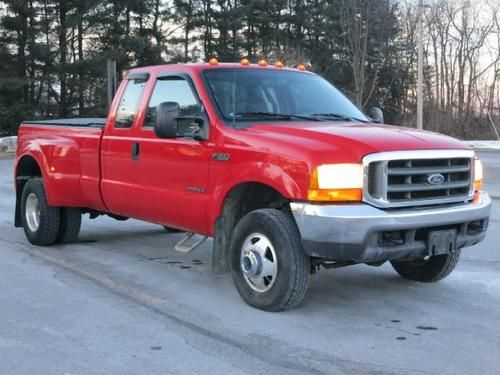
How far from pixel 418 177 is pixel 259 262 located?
1409 millimetres

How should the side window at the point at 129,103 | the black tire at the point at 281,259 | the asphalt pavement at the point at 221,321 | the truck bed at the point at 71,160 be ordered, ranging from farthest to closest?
the truck bed at the point at 71,160, the side window at the point at 129,103, the black tire at the point at 281,259, the asphalt pavement at the point at 221,321

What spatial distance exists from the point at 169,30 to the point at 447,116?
70.4 feet

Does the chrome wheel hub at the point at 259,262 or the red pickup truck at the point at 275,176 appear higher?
the red pickup truck at the point at 275,176

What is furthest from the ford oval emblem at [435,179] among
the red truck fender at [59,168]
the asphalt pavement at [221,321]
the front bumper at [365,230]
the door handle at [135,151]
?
the red truck fender at [59,168]

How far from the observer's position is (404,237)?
495 centimetres

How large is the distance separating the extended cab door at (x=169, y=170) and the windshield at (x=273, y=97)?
0.24 meters

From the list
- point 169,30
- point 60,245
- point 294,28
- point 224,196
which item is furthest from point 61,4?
point 224,196

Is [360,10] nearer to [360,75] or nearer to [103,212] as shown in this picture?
[360,75]

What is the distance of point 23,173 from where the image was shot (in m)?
8.77

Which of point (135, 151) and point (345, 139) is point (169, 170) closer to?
point (135, 151)

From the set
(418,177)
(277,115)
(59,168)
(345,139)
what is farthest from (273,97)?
(59,168)

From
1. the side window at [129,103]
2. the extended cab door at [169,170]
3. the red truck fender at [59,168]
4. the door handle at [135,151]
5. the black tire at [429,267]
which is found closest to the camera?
the extended cab door at [169,170]

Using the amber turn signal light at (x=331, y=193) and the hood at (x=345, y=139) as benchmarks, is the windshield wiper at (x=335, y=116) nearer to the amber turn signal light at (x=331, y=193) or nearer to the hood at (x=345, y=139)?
the hood at (x=345, y=139)

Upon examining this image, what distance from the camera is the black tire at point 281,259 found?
5051mm
